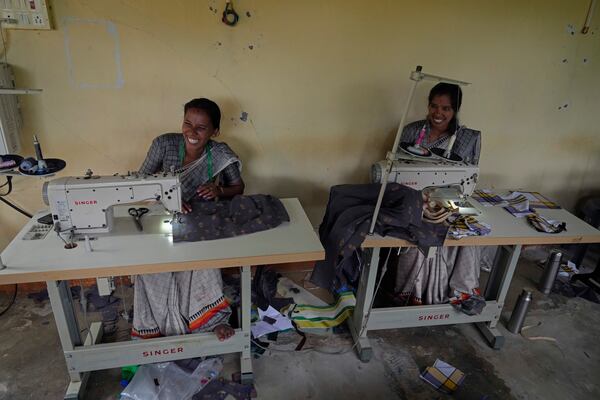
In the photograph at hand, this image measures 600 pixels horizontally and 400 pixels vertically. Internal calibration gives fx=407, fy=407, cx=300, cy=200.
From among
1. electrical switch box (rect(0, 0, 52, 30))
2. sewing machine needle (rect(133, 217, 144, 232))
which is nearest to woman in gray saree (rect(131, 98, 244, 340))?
sewing machine needle (rect(133, 217, 144, 232))

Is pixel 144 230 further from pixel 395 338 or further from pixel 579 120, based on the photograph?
pixel 579 120

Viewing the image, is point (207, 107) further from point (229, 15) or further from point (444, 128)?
point (444, 128)

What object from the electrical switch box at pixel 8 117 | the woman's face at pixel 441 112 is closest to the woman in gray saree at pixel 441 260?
the woman's face at pixel 441 112

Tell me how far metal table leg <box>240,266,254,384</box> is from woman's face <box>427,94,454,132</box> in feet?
4.79

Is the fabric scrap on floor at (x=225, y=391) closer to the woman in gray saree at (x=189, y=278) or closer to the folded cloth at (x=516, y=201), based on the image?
the woman in gray saree at (x=189, y=278)

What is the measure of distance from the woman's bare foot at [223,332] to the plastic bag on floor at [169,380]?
0.24 meters

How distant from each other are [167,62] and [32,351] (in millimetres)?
1783

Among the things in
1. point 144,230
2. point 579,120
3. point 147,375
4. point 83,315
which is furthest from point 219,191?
point 579,120

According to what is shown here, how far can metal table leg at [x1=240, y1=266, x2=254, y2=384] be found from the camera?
192cm

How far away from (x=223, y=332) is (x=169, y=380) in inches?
14.7

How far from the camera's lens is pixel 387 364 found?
2307 mm

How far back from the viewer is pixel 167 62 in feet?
7.61

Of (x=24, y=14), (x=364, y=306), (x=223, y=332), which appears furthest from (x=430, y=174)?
(x=24, y=14)

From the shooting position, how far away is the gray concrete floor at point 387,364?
2.12 meters
